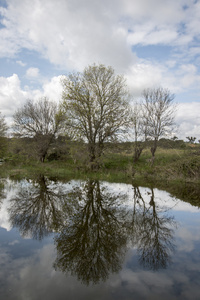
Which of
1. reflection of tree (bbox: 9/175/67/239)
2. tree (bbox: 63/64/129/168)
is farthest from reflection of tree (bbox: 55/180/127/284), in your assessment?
tree (bbox: 63/64/129/168)

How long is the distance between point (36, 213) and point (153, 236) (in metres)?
3.66

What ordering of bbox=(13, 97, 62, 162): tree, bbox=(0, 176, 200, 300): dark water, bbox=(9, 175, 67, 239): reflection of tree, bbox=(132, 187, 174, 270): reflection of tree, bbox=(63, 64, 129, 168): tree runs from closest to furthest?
1. bbox=(0, 176, 200, 300): dark water
2. bbox=(132, 187, 174, 270): reflection of tree
3. bbox=(9, 175, 67, 239): reflection of tree
4. bbox=(63, 64, 129, 168): tree
5. bbox=(13, 97, 62, 162): tree

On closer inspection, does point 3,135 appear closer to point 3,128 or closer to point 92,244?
point 3,128

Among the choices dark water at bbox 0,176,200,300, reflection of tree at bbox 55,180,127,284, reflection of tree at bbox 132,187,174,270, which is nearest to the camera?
dark water at bbox 0,176,200,300

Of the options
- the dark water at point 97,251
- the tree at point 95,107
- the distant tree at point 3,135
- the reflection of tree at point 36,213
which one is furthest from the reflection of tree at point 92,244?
the distant tree at point 3,135

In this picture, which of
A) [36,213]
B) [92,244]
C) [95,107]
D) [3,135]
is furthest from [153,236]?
[3,135]

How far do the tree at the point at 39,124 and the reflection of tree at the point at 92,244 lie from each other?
71.8 feet

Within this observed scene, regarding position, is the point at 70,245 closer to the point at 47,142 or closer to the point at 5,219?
the point at 5,219

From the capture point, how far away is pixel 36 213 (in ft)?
21.2

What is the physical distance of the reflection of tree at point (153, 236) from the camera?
396 centimetres

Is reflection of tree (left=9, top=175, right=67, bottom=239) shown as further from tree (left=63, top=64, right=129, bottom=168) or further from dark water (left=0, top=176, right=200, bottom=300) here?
tree (left=63, top=64, right=129, bottom=168)

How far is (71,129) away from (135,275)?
1716 centimetres

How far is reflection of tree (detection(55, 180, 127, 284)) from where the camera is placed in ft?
11.7

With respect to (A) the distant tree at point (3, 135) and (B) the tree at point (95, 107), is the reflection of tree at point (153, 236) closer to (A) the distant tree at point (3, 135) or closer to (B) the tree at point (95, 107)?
(B) the tree at point (95, 107)
